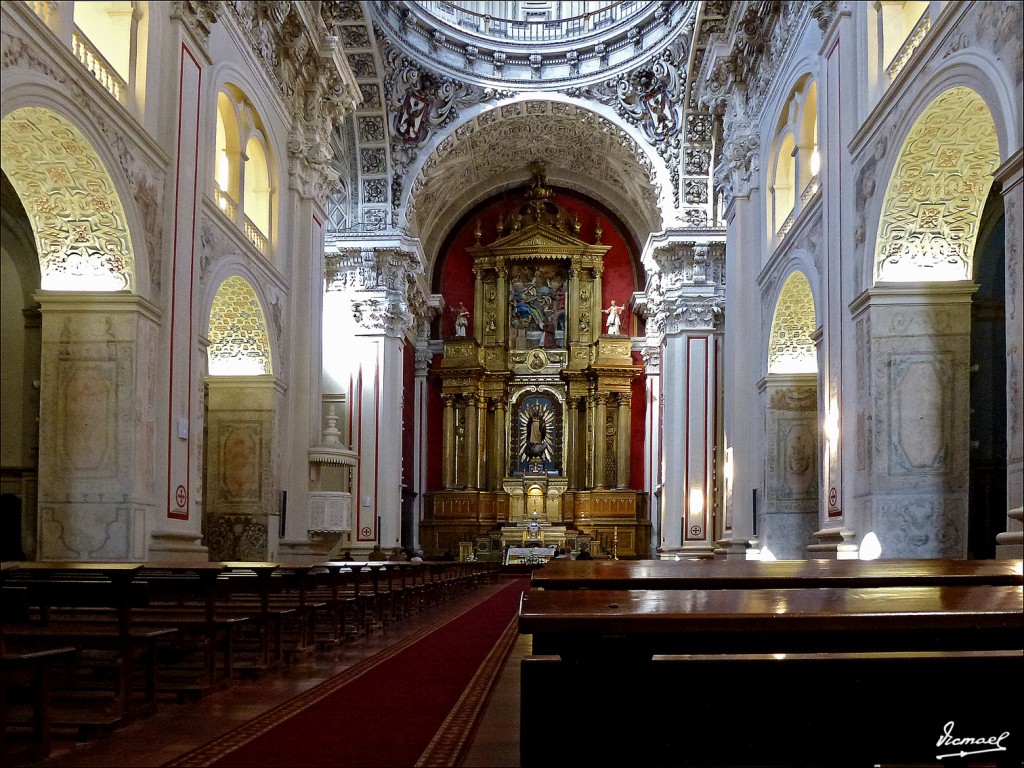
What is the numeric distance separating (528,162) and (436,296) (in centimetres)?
413

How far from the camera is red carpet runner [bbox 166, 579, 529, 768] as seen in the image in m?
4.08

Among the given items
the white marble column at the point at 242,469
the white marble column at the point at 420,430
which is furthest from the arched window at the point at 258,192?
the white marble column at the point at 420,430

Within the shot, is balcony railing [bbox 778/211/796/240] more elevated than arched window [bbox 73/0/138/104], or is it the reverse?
arched window [bbox 73/0/138/104]

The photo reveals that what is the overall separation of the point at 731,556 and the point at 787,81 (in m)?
6.47

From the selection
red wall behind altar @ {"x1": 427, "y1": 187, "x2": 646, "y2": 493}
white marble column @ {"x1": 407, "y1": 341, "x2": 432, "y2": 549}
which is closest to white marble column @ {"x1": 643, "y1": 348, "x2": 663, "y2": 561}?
red wall behind altar @ {"x1": 427, "y1": 187, "x2": 646, "y2": 493}

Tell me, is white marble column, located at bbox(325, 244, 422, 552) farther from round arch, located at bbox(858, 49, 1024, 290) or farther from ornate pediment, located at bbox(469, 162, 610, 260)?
round arch, located at bbox(858, 49, 1024, 290)

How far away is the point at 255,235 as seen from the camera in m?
14.1

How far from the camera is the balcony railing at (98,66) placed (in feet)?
29.3

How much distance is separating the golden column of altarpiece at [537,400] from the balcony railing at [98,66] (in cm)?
1842

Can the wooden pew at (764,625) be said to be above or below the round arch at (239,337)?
below

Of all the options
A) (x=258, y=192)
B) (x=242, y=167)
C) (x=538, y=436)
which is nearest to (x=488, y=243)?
(x=538, y=436)

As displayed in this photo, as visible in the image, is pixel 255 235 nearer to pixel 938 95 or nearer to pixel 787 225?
pixel 787 225

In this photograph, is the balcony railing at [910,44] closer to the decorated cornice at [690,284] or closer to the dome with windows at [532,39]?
the decorated cornice at [690,284]

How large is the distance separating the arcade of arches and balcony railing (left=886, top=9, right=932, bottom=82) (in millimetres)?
59
